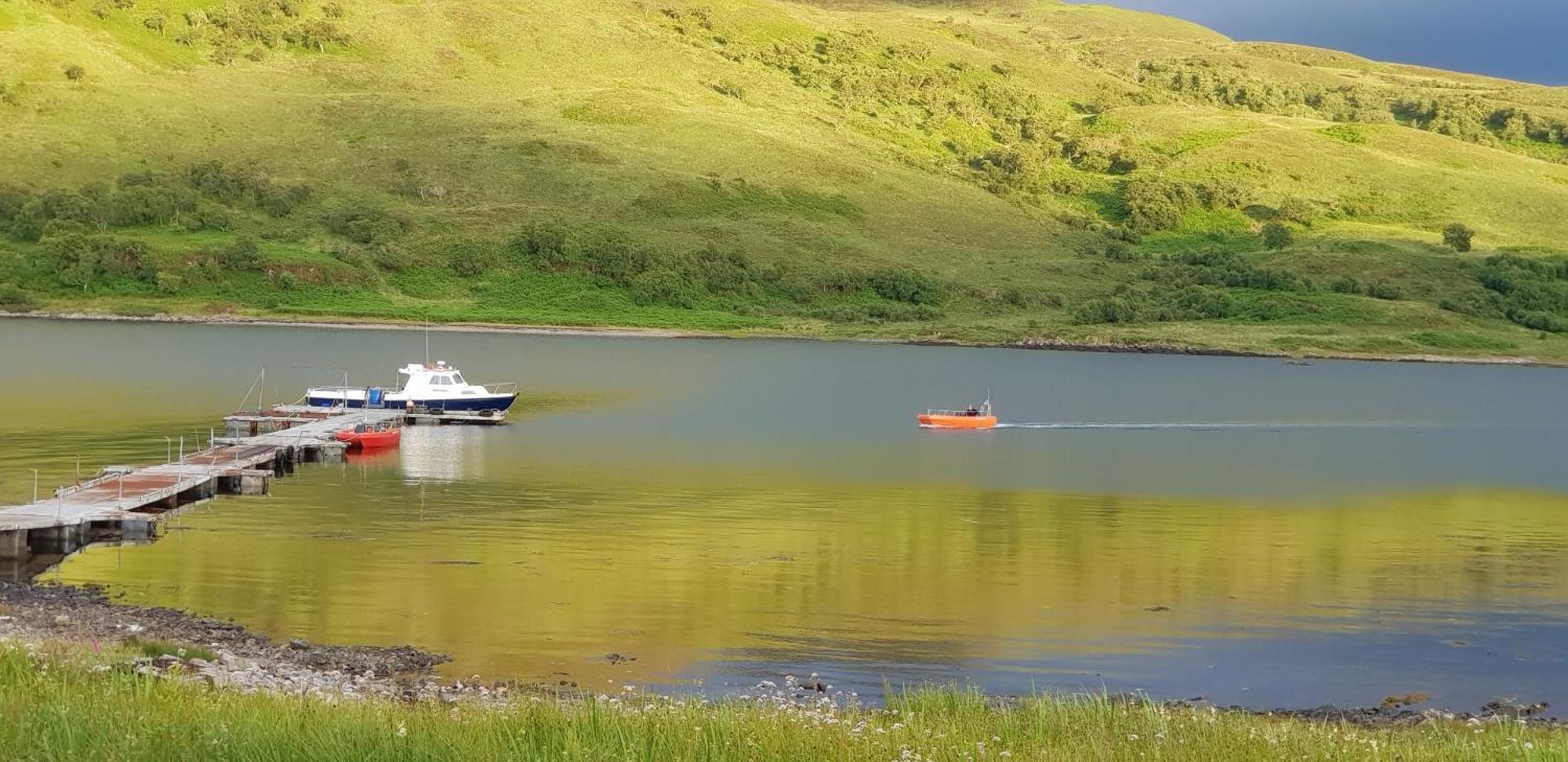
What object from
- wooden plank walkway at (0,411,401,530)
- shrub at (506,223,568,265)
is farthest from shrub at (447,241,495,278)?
wooden plank walkway at (0,411,401,530)

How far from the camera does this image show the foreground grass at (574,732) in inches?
541

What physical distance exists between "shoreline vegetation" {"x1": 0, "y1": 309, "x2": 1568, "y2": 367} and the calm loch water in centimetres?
4876

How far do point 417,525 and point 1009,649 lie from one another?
20028 millimetres

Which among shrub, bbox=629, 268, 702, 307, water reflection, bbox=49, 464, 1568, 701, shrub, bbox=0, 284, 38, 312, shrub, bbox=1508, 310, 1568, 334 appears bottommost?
water reflection, bbox=49, 464, 1568, 701

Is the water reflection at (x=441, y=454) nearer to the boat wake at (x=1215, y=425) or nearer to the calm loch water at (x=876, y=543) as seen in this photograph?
the calm loch water at (x=876, y=543)

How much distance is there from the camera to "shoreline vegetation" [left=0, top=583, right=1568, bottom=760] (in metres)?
13.8

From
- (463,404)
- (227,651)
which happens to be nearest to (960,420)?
(463,404)

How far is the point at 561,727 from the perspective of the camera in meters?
14.9

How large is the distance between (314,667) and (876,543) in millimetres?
21103

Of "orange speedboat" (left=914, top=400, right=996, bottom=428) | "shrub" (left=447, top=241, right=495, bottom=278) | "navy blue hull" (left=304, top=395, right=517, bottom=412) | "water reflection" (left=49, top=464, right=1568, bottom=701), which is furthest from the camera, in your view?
"shrub" (left=447, top=241, right=495, bottom=278)

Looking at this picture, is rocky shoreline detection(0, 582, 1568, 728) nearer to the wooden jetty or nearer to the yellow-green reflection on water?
the yellow-green reflection on water

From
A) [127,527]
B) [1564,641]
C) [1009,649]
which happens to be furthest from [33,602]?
[1564,641]

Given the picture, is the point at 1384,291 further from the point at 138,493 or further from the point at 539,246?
the point at 138,493

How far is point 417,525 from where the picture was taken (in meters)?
44.4
